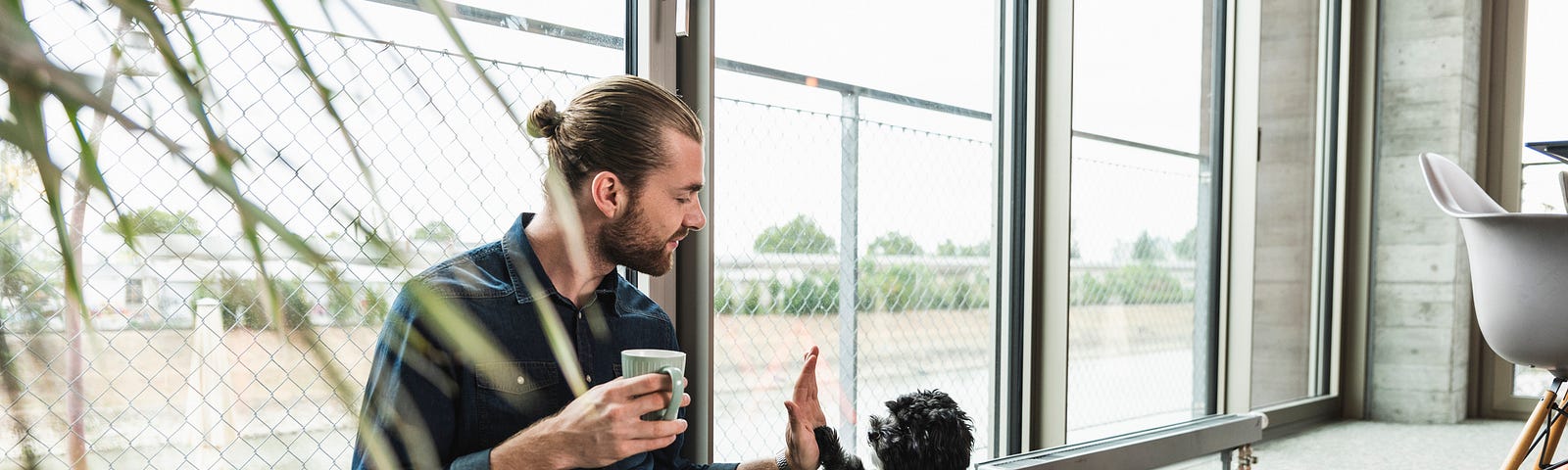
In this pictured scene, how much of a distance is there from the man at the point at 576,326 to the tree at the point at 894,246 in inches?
49.7

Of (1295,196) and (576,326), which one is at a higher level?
(1295,196)

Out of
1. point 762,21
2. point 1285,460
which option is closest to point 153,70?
point 762,21

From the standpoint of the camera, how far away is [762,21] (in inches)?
84.3

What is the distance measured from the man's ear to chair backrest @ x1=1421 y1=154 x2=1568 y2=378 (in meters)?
1.88

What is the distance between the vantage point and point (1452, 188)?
7.84 ft

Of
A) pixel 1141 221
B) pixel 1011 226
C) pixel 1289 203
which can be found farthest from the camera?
pixel 1289 203

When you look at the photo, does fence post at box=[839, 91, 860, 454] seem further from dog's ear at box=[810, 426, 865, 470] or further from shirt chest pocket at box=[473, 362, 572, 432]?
shirt chest pocket at box=[473, 362, 572, 432]

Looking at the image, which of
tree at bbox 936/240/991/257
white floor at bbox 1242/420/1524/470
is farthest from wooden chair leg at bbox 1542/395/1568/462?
tree at bbox 936/240/991/257

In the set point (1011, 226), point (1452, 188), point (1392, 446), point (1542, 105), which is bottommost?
point (1392, 446)

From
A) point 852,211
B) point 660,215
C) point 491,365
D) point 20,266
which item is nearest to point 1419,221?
point 852,211

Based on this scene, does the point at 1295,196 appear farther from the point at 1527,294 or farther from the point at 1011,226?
the point at 1011,226

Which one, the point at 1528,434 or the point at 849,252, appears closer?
the point at 1528,434

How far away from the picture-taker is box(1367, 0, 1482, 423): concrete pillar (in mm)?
3715

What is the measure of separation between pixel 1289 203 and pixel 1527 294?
169 cm
